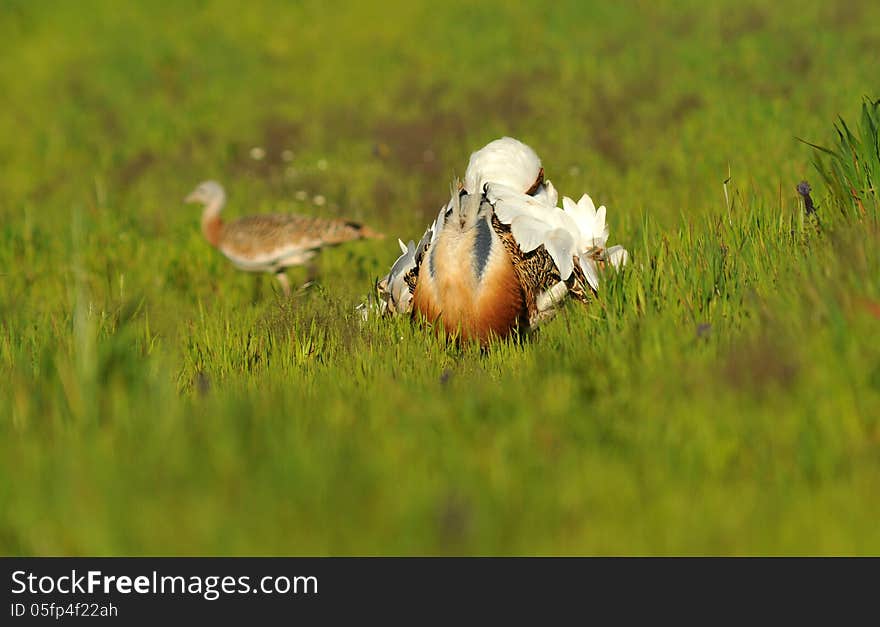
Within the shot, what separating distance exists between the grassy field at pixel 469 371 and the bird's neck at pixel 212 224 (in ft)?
0.61

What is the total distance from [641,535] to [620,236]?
13.6 ft

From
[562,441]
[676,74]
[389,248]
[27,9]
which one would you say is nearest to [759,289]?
[562,441]

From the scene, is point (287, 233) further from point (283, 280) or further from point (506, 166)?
point (506, 166)

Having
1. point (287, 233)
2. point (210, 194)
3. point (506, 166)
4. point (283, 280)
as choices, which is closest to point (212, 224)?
point (210, 194)

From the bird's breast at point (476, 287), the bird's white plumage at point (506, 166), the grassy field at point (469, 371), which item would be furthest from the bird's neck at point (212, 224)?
the bird's breast at point (476, 287)

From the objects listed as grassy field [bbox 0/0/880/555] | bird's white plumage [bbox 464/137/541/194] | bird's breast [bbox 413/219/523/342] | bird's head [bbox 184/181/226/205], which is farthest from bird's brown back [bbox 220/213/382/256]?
bird's breast [bbox 413/219/523/342]

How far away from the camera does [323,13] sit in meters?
16.8

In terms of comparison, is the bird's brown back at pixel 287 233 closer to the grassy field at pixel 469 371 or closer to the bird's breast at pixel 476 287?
the grassy field at pixel 469 371

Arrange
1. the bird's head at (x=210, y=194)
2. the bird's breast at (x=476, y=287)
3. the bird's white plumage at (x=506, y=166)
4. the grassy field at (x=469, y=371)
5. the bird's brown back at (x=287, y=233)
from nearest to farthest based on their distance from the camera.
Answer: the grassy field at (x=469, y=371) < the bird's breast at (x=476, y=287) < the bird's white plumage at (x=506, y=166) < the bird's brown back at (x=287, y=233) < the bird's head at (x=210, y=194)

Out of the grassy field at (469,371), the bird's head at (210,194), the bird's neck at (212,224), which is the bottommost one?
the grassy field at (469,371)

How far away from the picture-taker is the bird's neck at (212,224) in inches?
332

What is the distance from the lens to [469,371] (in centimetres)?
431

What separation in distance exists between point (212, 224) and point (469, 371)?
491 cm
